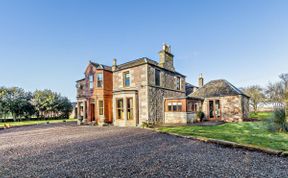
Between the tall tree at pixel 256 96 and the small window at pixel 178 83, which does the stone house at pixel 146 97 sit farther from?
the tall tree at pixel 256 96

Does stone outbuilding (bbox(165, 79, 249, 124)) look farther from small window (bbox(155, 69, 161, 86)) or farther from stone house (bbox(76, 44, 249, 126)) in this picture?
small window (bbox(155, 69, 161, 86))

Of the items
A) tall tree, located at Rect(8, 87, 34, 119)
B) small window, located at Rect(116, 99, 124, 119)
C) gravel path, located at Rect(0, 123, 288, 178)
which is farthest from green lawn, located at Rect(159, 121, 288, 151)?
tall tree, located at Rect(8, 87, 34, 119)

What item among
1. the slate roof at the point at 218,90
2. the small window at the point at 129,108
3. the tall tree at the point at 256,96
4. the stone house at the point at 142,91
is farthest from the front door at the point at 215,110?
the tall tree at the point at 256,96

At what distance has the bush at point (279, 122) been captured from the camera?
9.59 meters

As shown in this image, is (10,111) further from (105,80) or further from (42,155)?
(42,155)

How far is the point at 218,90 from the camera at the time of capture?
20312 mm

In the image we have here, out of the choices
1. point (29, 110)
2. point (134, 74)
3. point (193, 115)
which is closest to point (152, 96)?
point (134, 74)

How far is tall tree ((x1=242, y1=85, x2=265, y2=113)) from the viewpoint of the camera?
34322 millimetres

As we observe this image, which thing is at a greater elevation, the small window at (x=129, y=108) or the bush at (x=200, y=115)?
the small window at (x=129, y=108)

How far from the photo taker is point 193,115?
57.8ft

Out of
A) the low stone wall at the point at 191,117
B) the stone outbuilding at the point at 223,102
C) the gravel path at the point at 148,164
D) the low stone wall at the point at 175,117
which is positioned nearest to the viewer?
the gravel path at the point at 148,164

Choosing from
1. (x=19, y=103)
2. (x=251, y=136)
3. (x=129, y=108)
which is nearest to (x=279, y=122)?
(x=251, y=136)

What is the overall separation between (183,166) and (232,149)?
10.0 ft

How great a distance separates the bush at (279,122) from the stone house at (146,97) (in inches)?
290
